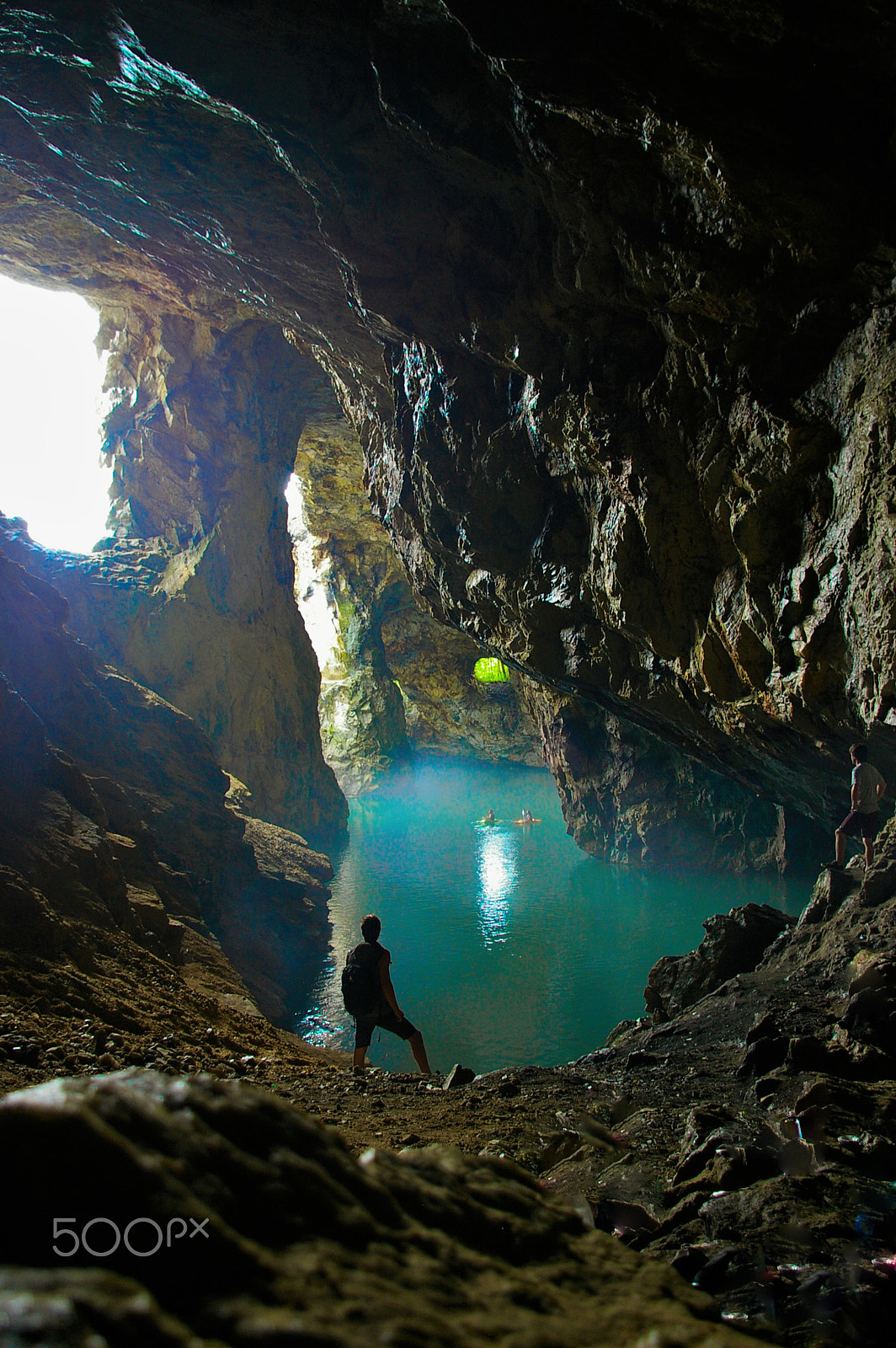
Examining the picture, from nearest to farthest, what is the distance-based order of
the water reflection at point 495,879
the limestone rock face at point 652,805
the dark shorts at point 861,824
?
the dark shorts at point 861,824 < the water reflection at point 495,879 < the limestone rock face at point 652,805

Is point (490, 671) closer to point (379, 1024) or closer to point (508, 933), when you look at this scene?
point (508, 933)

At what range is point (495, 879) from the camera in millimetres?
15625

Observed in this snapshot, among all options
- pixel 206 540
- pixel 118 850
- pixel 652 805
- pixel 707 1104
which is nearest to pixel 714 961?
pixel 707 1104

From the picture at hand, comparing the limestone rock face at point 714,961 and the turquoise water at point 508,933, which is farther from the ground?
the limestone rock face at point 714,961

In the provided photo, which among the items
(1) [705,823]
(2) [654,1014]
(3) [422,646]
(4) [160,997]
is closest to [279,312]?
(4) [160,997]

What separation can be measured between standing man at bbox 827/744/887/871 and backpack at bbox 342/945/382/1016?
4764 mm

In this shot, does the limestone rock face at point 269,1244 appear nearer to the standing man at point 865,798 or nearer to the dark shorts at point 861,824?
the standing man at point 865,798

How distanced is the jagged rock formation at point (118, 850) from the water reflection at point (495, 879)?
288 centimetres

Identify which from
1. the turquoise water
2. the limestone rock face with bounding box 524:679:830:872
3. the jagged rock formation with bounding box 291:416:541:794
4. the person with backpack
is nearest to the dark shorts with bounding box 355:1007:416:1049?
the person with backpack

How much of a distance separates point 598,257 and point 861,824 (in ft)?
19.0

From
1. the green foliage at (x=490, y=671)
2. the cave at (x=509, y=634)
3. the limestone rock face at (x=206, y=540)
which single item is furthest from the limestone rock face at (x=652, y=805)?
the green foliage at (x=490, y=671)

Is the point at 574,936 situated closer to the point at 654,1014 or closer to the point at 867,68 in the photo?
the point at 654,1014

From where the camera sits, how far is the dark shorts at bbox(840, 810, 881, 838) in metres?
6.75

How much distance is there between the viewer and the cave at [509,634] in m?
1.01
